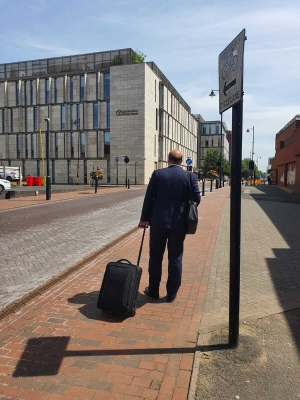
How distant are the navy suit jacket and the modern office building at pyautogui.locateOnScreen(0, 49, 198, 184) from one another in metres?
45.9

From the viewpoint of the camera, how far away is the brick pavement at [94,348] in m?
2.55

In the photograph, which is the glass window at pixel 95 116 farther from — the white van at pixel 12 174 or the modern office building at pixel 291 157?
→ the modern office building at pixel 291 157

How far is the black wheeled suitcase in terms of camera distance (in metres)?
3.65

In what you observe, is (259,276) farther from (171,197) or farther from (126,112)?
(126,112)

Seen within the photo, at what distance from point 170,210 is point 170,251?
499 mm

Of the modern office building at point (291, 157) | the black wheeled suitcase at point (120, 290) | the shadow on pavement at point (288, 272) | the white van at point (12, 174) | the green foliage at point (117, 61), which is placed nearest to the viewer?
the black wheeled suitcase at point (120, 290)

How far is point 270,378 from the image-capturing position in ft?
8.77

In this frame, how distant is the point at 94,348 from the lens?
3096 mm

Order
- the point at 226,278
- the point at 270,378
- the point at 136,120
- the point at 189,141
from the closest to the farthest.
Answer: the point at 270,378, the point at 226,278, the point at 136,120, the point at 189,141

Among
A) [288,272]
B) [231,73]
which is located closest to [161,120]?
[288,272]

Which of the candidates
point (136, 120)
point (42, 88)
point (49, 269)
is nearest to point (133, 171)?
point (136, 120)

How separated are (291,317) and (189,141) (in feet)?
268

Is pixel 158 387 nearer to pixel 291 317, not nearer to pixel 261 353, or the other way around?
pixel 261 353

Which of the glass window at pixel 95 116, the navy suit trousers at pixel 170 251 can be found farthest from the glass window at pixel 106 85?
the navy suit trousers at pixel 170 251
